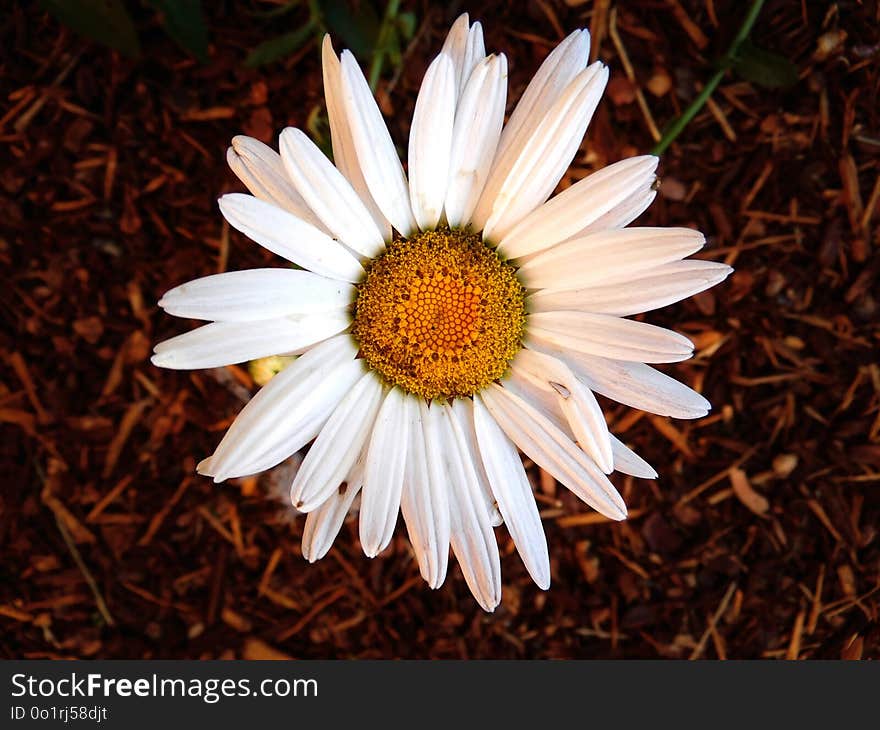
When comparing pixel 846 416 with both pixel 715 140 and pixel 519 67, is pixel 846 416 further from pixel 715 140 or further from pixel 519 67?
pixel 519 67

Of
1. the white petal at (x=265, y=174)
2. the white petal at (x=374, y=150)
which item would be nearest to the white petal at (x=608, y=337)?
the white petal at (x=374, y=150)

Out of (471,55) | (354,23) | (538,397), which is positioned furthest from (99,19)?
(538,397)

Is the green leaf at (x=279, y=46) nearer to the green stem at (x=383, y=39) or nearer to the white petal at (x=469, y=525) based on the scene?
the green stem at (x=383, y=39)

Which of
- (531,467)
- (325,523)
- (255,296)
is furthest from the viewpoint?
(531,467)

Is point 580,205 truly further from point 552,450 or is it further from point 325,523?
point 325,523

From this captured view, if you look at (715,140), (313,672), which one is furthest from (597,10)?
(313,672)

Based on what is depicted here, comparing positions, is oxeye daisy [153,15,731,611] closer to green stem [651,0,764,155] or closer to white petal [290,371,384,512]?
white petal [290,371,384,512]

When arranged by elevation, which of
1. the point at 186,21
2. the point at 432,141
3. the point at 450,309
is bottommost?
the point at 450,309
